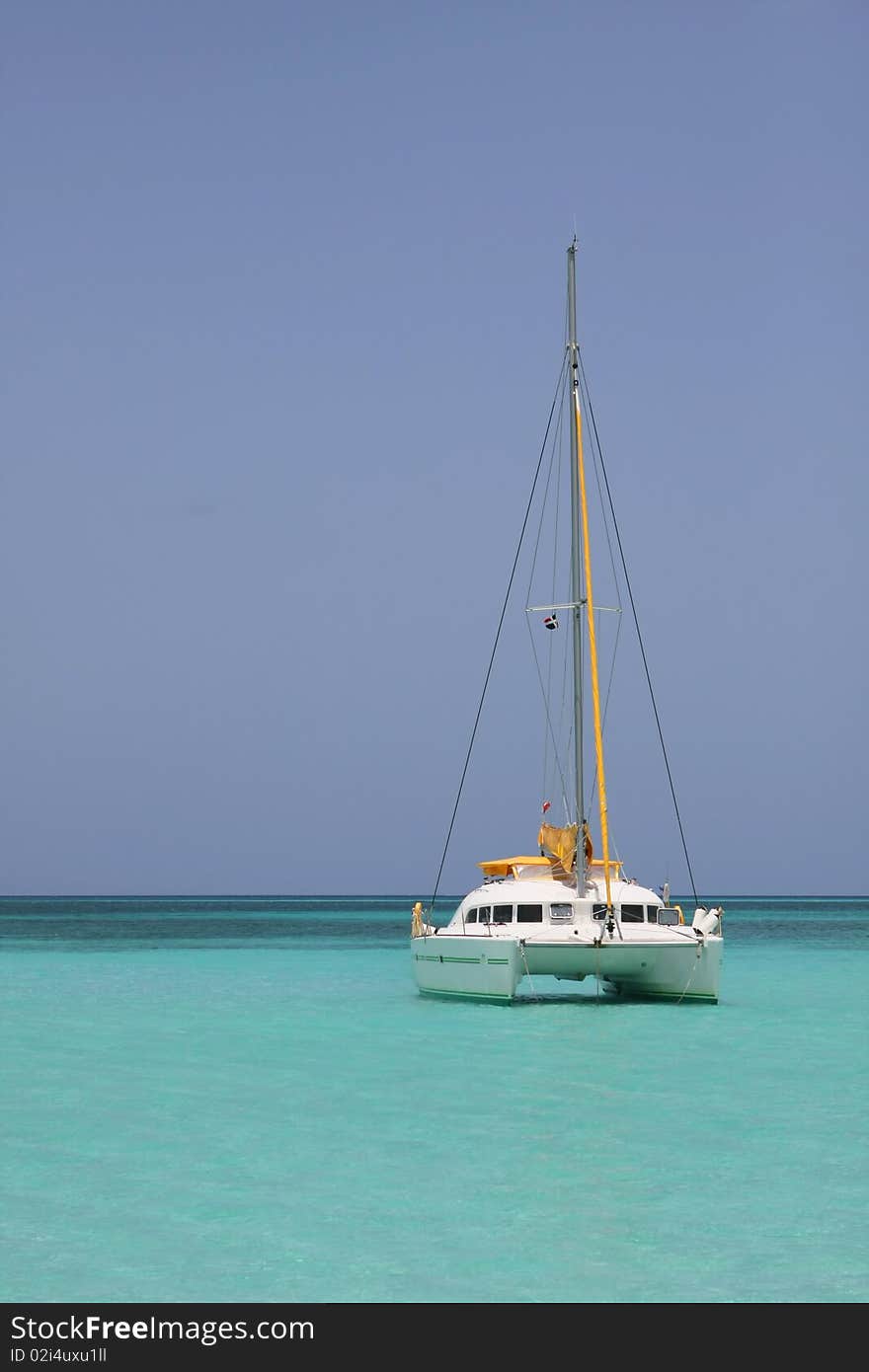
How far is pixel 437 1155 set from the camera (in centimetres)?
1407

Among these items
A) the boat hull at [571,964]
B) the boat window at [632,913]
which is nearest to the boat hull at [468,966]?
the boat hull at [571,964]

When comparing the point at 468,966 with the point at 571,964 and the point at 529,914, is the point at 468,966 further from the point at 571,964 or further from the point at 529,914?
the point at 571,964

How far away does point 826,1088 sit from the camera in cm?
1884

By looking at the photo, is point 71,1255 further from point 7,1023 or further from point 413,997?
point 413,997

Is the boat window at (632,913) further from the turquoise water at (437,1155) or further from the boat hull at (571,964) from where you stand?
the turquoise water at (437,1155)

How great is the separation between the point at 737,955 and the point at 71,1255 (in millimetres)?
49575

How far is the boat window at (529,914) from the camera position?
2884cm

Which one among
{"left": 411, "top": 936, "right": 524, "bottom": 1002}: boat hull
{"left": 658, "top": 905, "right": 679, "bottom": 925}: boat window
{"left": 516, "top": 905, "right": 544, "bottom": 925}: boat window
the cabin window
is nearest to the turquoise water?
{"left": 411, "top": 936, "right": 524, "bottom": 1002}: boat hull

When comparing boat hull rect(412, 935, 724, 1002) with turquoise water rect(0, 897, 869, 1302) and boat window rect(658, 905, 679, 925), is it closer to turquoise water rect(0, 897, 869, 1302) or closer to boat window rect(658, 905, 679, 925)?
turquoise water rect(0, 897, 869, 1302)

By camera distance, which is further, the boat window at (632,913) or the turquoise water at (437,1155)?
the boat window at (632,913)

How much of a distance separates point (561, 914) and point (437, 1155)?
14999 millimetres

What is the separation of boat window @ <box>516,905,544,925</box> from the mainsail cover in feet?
5.75

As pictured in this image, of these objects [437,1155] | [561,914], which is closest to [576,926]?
[561,914]

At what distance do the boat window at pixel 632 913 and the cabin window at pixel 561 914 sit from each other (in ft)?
3.25
